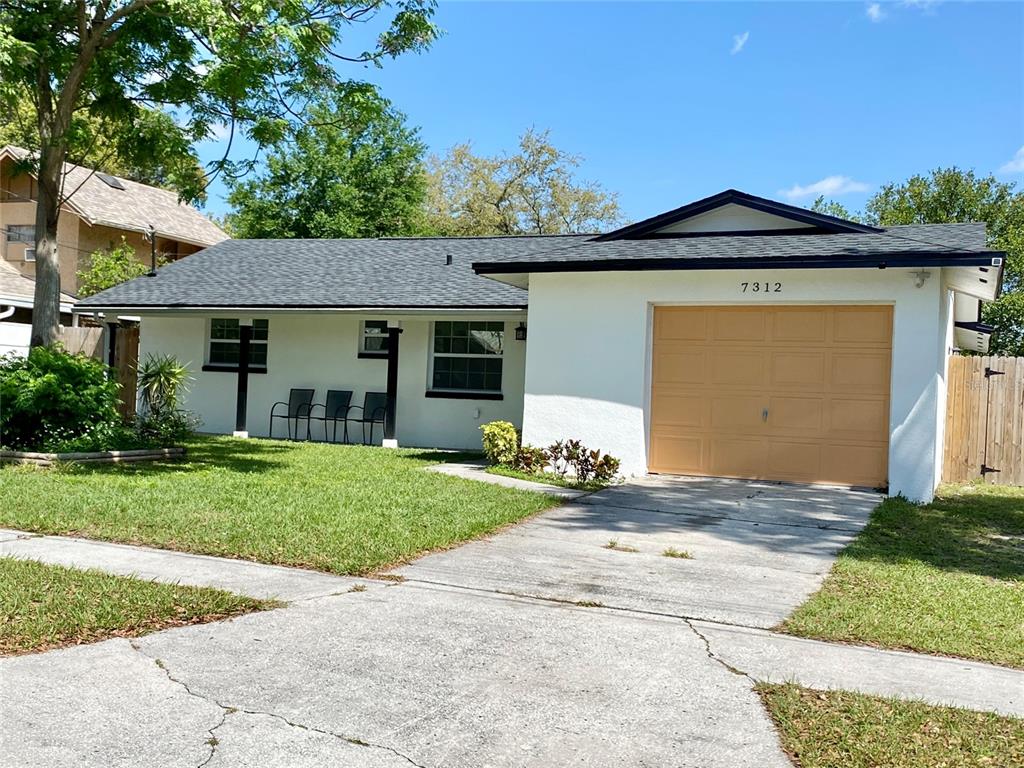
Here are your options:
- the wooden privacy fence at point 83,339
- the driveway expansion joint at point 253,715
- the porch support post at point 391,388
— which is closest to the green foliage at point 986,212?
the porch support post at point 391,388

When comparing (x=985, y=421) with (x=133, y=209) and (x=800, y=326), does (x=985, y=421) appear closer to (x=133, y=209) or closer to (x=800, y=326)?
(x=800, y=326)

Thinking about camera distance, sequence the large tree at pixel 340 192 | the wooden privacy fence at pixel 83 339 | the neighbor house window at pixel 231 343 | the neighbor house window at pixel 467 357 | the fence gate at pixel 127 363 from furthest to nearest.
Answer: the large tree at pixel 340 192 → the wooden privacy fence at pixel 83 339 → the neighbor house window at pixel 231 343 → the fence gate at pixel 127 363 → the neighbor house window at pixel 467 357

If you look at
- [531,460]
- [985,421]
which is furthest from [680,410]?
[985,421]

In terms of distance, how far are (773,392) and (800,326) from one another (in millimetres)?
953

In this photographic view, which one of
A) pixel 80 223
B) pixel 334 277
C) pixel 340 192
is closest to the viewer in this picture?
pixel 334 277

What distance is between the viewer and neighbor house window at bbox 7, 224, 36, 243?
30.2 metres

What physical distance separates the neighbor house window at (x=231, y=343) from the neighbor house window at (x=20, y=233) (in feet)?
51.9

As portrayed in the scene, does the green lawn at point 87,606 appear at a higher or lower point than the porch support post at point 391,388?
lower

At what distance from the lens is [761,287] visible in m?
11.7

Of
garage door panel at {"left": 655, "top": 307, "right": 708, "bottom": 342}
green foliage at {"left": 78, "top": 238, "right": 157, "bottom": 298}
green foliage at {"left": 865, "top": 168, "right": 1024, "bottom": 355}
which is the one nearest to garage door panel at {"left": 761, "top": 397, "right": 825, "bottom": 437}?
garage door panel at {"left": 655, "top": 307, "right": 708, "bottom": 342}

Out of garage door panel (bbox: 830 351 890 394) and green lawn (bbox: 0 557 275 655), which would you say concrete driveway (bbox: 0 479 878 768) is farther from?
garage door panel (bbox: 830 351 890 394)

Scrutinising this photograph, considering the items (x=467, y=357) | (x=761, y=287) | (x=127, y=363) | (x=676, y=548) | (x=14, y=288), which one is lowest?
(x=676, y=548)

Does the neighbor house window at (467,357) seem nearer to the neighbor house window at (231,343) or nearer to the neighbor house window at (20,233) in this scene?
the neighbor house window at (231,343)

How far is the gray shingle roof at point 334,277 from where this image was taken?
52.9 ft
